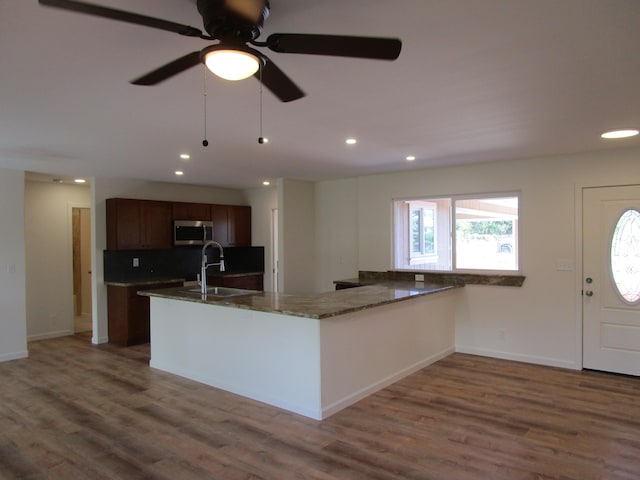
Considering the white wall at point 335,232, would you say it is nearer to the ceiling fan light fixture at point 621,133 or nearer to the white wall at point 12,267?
the ceiling fan light fixture at point 621,133

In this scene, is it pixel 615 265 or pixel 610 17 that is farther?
pixel 615 265

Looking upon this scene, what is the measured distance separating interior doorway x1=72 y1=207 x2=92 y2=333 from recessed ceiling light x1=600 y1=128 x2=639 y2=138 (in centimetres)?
709

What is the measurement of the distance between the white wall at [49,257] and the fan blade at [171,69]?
221 inches

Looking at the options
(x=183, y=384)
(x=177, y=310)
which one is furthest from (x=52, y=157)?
(x=183, y=384)

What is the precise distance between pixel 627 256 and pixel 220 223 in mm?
5677

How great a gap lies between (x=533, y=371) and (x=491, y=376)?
53 cm

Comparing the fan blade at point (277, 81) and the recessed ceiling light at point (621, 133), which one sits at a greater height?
the recessed ceiling light at point (621, 133)

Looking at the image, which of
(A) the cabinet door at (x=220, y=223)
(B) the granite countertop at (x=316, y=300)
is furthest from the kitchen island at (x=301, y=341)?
(A) the cabinet door at (x=220, y=223)

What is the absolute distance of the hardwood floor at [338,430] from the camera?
259cm

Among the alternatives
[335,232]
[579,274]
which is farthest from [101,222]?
[579,274]

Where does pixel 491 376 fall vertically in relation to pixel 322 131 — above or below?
below

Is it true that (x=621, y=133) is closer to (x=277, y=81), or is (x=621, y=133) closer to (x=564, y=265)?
(x=564, y=265)

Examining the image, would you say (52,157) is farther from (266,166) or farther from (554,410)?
(554,410)

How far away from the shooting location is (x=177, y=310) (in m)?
4.46
